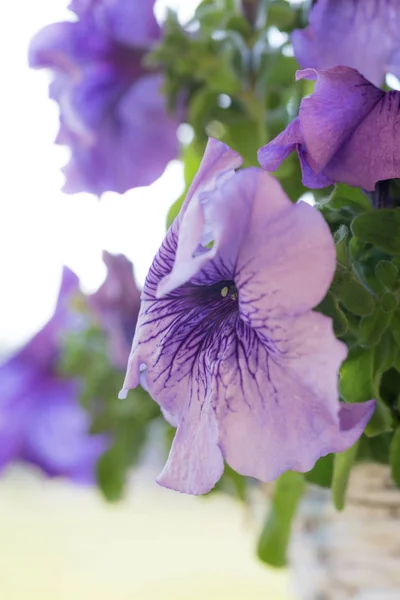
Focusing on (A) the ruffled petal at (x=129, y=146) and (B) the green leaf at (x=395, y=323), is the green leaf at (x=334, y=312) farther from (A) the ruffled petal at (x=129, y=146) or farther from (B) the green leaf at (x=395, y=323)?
(A) the ruffled petal at (x=129, y=146)

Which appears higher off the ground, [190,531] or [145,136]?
[145,136]

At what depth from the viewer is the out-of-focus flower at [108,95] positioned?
0.45m

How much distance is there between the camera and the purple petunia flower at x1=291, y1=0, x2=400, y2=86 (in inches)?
11.6

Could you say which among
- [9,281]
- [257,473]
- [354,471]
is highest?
[257,473]

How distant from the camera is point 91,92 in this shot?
1.48 ft

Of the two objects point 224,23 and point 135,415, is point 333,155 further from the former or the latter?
point 135,415

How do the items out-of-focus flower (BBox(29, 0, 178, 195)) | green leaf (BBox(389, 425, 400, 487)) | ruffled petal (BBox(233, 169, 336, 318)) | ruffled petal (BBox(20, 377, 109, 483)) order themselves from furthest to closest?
ruffled petal (BBox(20, 377, 109, 483)), out-of-focus flower (BBox(29, 0, 178, 195)), green leaf (BBox(389, 425, 400, 487)), ruffled petal (BBox(233, 169, 336, 318))

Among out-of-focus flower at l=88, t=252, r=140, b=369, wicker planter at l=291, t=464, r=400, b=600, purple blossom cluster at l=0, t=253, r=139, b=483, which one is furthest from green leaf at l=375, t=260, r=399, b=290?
purple blossom cluster at l=0, t=253, r=139, b=483

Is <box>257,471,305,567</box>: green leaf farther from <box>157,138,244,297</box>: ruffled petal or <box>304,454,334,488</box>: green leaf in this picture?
<box>157,138,244,297</box>: ruffled petal

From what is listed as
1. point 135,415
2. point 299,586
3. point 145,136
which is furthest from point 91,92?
point 299,586

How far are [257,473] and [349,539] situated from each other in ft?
0.64

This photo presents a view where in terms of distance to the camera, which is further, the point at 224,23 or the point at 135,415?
the point at 135,415

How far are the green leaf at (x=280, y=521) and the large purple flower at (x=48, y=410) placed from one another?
227mm

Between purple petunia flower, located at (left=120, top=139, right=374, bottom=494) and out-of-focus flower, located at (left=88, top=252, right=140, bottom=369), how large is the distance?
233 mm
